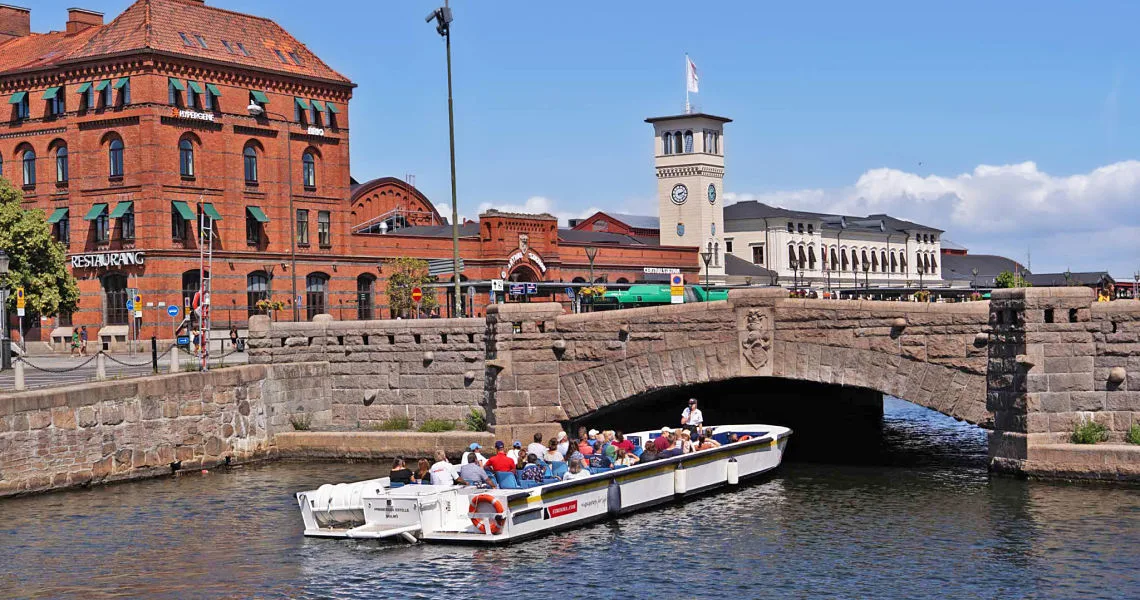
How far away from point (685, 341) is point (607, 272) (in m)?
68.8

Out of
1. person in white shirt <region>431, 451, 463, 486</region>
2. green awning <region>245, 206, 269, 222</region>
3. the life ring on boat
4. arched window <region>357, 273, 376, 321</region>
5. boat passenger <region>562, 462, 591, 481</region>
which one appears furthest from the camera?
arched window <region>357, 273, 376, 321</region>

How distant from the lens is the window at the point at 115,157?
7075 centimetres

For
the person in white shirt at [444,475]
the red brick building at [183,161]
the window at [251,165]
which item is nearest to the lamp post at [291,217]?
the red brick building at [183,161]

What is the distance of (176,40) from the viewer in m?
71.4

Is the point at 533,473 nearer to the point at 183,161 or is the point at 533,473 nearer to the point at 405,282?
the point at 183,161

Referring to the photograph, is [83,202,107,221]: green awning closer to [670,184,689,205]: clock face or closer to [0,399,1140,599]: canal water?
[0,399,1140,599]: canal water

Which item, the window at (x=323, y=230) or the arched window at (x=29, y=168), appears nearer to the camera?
the arched window at (x=29, y=168)

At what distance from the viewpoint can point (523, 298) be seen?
90062 mm

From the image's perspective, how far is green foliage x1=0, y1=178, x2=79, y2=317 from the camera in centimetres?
6272

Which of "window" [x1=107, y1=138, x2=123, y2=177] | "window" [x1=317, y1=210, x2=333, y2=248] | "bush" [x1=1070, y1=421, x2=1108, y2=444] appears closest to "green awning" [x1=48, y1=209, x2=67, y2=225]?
"window" [x1=107, y1=138, x2=123, y2=177]

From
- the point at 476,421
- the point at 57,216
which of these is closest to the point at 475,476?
the point at 476,421

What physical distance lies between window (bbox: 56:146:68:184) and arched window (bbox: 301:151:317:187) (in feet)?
40.7

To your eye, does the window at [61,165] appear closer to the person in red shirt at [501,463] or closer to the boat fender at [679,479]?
the boat fender at [679,479]

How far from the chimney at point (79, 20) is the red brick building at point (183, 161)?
155mm
